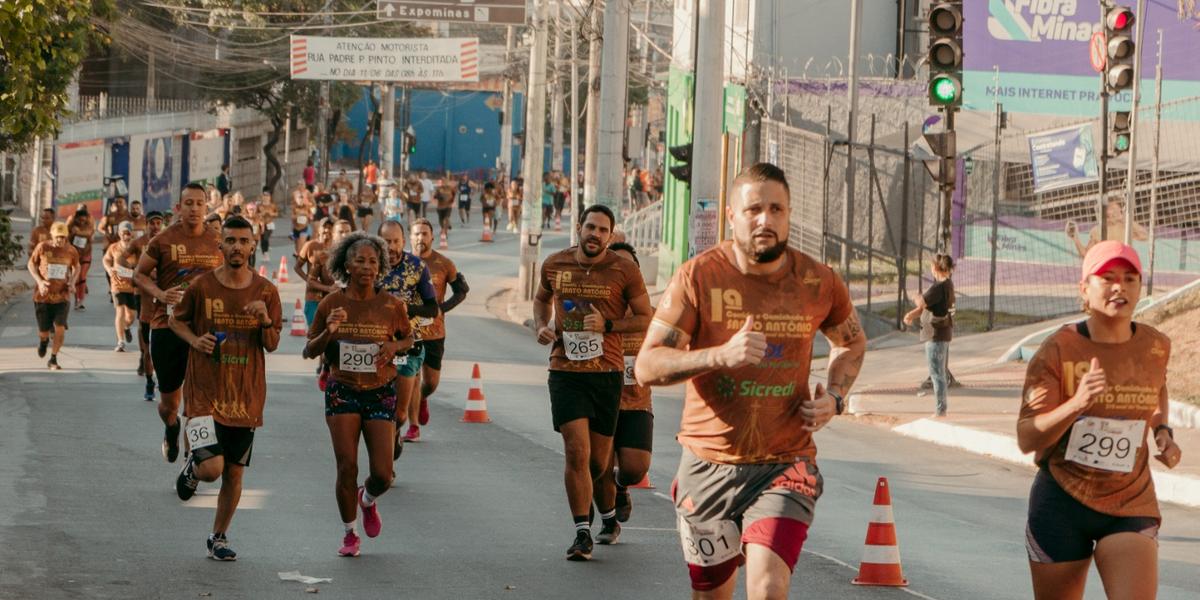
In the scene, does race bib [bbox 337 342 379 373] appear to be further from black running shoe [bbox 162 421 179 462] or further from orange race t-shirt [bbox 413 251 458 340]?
orange race t-shirt [bbox 413 251 458 340]

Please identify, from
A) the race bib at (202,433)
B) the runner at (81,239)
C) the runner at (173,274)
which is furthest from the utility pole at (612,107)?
the race bib at (202,433)

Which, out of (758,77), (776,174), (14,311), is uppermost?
(758,77)

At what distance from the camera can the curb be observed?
13711 millimetres

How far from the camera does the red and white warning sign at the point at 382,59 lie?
4509 cm

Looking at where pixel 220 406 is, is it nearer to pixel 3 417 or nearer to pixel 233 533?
pixel 233 533

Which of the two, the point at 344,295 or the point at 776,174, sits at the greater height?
the point at 776,174

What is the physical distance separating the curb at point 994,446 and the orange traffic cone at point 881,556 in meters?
4.62

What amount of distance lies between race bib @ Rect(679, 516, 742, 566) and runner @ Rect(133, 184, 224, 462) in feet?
24.6

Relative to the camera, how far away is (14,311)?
28.4 m

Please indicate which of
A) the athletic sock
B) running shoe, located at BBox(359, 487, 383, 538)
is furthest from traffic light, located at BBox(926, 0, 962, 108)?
running shoe, located at BBox(359, 487, 383, 538)

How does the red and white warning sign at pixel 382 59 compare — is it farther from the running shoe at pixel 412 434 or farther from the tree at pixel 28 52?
the running shoe at pixel 412 434

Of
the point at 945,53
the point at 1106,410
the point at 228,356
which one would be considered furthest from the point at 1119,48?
the point at 1106,410

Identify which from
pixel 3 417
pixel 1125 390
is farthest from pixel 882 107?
pixel 1125 390

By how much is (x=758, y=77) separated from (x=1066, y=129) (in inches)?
362
